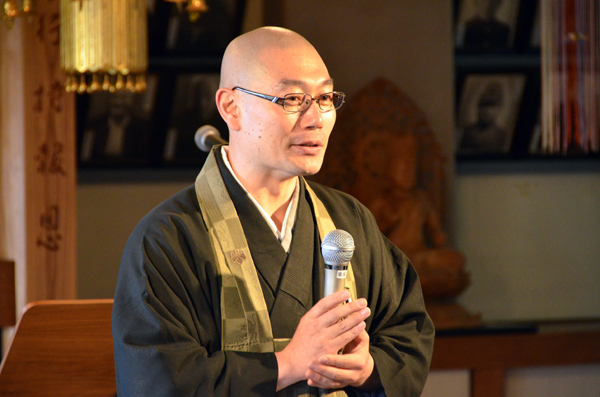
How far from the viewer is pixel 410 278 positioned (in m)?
1.48

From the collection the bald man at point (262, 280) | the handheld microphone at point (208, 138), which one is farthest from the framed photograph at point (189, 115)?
the bald man at point (262, 280)

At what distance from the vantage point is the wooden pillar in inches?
96.0

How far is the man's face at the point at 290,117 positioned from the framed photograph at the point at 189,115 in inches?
86.0

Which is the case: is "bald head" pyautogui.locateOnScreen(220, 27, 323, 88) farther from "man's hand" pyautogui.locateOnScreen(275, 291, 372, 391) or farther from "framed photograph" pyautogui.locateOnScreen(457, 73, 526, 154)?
"framed photograph" pyautogui.locateOnScreen(457, 73, 526, 154)

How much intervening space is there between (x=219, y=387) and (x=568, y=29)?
1.99 metres

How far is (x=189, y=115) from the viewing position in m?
3.45

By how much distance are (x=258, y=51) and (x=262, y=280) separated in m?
0.44

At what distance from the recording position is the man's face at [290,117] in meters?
1.24

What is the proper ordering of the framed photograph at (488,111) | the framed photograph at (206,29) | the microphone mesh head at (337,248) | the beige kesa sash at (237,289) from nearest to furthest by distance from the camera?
1. the microphone mesh head at (337,248)
2. the beige kesa sash at (237,289)
3. the framed photograph at (206,29)
4. the framed photograph at (488,111)

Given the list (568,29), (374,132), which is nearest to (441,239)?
(374,132)

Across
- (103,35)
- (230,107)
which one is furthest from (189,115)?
(230,107)

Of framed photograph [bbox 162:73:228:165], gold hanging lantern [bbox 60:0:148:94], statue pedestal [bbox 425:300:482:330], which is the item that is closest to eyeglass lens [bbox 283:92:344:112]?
gold hanging lantern [bbox 60:0:148:94]

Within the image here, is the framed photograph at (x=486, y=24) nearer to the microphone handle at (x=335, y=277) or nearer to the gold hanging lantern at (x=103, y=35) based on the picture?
the gold hanging lantern at (x=103, y=35)

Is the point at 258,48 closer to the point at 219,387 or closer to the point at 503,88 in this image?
the point at 219,387
